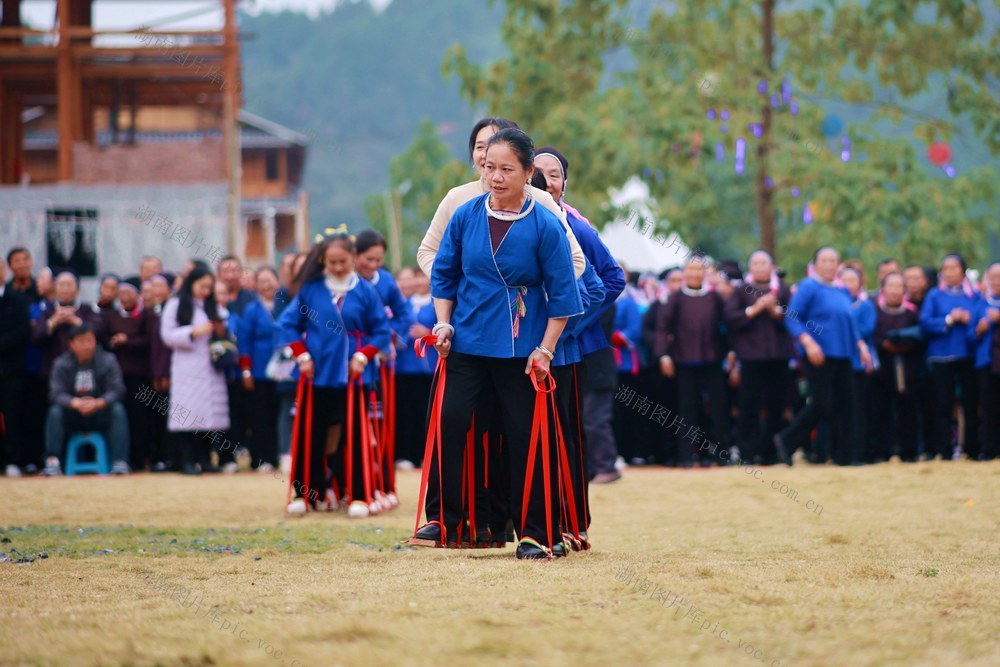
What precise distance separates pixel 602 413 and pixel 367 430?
9.73 feet

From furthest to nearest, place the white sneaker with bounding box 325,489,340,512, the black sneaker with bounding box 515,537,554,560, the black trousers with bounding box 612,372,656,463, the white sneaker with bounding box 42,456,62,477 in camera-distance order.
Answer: the black trousers with bounding box 612,372,656,463 → the white sneaker with bounding box 42,456,62,477 → the white sneaker with bounding box 325,489,340,512 → the black sneaker with bounding box 515,537,554,560

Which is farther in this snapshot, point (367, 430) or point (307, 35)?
point (307, 35)

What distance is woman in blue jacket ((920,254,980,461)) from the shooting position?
14.1m

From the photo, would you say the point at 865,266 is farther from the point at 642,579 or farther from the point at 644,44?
the point at 642,579

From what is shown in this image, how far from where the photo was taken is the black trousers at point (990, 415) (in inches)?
543

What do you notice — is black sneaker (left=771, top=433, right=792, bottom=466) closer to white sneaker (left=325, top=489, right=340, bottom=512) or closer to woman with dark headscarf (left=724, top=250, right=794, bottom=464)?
woman with dark headscarf (left=724, top=250, right=794, bottom=464)

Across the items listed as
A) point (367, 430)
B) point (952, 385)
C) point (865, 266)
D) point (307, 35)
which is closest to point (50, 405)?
point (367, 430)

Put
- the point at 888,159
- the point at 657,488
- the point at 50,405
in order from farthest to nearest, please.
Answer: the point at 888,159, the point at 50,405, the point at 657,488

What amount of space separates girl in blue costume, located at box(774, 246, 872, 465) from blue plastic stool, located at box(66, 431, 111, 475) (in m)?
6.74

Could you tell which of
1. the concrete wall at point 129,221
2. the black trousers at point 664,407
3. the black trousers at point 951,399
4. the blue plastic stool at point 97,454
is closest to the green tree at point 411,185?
the concrete wall at point 129,221

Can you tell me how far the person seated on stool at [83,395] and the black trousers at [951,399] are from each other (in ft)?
26.9

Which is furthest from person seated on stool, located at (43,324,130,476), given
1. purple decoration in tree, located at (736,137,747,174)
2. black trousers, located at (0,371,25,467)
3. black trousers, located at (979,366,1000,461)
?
purple decoration in tree, located at (736,137,747,174)

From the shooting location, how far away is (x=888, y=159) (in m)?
19.5

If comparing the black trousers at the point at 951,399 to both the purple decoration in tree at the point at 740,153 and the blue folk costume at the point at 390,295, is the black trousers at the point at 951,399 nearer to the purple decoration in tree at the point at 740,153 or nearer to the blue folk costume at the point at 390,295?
the purple decoration in tree at the point at 740,153
